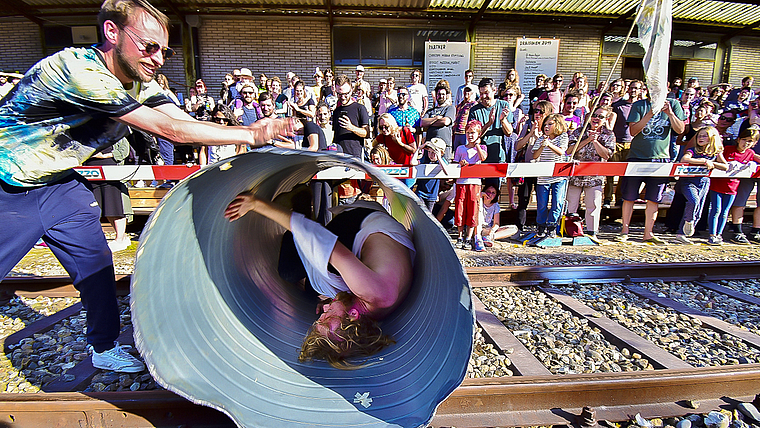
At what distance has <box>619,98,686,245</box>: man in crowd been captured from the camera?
6.52 metres

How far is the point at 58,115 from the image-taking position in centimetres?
227

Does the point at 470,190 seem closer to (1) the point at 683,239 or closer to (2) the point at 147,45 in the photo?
(1) the point at 683,239

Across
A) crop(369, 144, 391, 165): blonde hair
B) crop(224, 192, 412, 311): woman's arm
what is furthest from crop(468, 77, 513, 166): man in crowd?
crop(224, 192, 412, 311): woman's arm

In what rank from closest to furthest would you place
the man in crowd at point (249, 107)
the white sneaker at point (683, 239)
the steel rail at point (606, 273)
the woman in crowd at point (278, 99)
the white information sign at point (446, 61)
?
1. the steel rail at point (606, 273)
2. the white sneaker at point (683, 239)
3. the man in crowd at point (249, 107)
4. the woman in crowd at point (278, 99)
5. the white information sign at point (446, 61)

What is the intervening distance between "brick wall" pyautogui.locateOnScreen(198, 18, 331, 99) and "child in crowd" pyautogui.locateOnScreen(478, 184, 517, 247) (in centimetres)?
927

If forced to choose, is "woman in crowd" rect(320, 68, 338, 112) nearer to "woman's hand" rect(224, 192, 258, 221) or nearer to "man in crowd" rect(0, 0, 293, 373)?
"man in crowd" rect(0, 0, 293, 373)

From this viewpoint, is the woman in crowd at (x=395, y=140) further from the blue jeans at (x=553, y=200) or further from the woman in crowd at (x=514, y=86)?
the woman in crowd at (x=514, y=86)

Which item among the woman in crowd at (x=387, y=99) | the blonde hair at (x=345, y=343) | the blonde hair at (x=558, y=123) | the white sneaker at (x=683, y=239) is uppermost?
the woman in crowd at (x=387, y=99)

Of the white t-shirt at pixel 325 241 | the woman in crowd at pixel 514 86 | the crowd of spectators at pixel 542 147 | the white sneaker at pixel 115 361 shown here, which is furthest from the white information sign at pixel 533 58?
the white sneaker at pixel 115 361

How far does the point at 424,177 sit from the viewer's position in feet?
20.3

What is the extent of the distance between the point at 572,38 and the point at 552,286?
1295 centimetres

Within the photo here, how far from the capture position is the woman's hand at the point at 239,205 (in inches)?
96.7

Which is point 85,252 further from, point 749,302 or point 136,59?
point 749,302

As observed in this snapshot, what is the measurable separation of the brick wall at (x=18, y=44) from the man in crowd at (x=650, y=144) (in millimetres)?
17531
